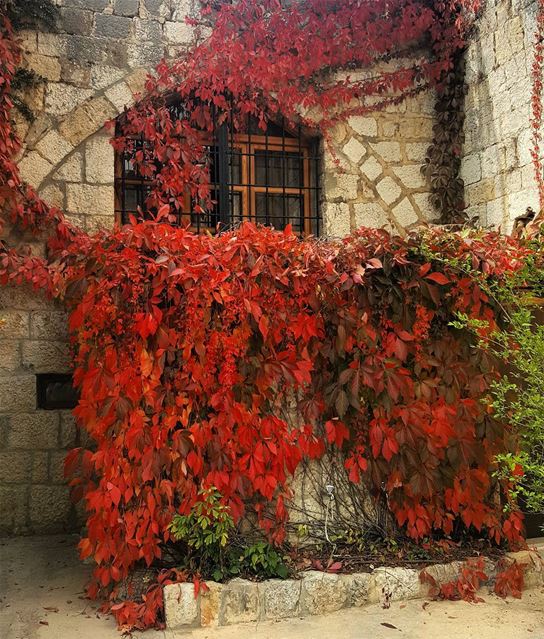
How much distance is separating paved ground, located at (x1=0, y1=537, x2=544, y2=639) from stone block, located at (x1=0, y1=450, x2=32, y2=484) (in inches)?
39.3

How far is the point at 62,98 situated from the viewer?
4539mm

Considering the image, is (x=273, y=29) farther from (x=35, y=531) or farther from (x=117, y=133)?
(x=35, y=531)

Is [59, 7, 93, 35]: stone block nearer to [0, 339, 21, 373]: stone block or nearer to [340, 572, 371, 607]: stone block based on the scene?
[0, 339, 21, 373]: stone block

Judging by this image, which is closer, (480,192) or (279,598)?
(279,598)

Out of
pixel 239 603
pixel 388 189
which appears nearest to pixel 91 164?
pixel 388 189

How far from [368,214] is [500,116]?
119 centimetres

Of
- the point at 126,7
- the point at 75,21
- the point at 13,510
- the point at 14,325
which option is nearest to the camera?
the point at 13,510

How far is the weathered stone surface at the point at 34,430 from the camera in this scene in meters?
4.27

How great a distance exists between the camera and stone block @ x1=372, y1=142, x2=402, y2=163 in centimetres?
518

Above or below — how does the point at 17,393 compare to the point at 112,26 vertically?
below

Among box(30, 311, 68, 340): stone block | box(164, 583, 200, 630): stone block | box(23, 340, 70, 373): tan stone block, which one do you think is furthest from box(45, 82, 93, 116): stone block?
box(164, 583, 200, 630): stone block

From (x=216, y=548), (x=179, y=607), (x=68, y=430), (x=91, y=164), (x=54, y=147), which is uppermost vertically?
(x=54, y=147)

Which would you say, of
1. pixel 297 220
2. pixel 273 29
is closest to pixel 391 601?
pixel 297 220

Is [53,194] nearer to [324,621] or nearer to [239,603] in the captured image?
[239,603]
